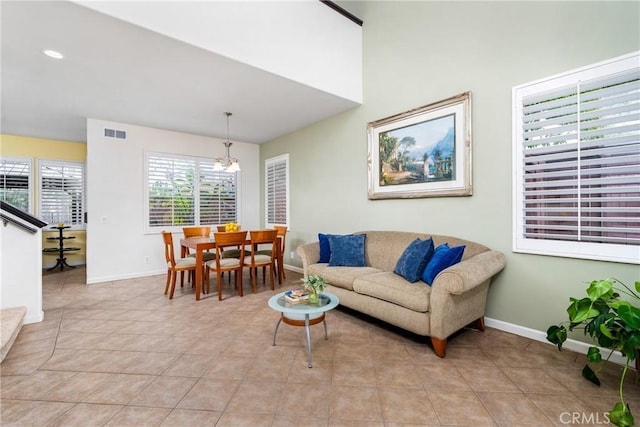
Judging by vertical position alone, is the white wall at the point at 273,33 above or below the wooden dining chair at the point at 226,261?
above

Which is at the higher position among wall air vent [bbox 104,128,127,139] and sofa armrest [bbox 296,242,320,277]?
wall air vent [bbox 104,128,127,139]

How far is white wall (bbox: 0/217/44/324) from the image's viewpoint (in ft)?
9.21

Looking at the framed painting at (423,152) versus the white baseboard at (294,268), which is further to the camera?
the white baseboard at (294,268)

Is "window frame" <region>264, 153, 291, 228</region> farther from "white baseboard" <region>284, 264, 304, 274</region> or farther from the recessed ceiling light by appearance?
the recessed ceiling light

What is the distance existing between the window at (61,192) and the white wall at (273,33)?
5.40 m

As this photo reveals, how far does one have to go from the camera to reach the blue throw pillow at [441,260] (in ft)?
8.19

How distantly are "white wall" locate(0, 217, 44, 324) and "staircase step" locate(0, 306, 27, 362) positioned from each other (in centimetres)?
11

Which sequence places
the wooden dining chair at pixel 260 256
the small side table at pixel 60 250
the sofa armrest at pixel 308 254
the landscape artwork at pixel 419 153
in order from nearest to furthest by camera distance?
1. the landscape artwork at pixel 419 153
2. the sofa armrest at pixel 308 254
3. the wooden dining chair at pixel 260 256
4. the small side table at pixel 60 250

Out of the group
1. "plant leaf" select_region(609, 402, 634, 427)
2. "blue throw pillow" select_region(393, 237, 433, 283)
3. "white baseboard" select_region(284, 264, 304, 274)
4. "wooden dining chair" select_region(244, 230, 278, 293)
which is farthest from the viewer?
"white baseboard" select_region(284, 264, 304, 274)

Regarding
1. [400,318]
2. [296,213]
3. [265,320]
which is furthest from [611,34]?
[296,213]

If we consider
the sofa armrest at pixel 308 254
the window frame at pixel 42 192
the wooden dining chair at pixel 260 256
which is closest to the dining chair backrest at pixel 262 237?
→ the wooden dining chair at pixel 260 256

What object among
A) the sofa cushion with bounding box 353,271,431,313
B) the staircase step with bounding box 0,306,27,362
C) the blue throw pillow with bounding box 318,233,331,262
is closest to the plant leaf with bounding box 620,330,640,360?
the sofa cushion with bounding box 353,271,431,313

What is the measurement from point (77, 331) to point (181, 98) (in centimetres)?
298

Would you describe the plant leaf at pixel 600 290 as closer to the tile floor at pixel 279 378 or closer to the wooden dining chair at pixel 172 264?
the tile floor at pixel 279 378
